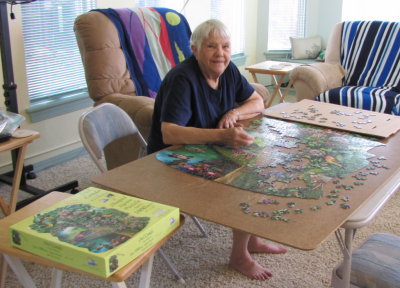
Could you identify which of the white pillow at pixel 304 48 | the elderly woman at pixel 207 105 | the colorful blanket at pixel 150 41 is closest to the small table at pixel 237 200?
the elderly woman at pixel 207 105

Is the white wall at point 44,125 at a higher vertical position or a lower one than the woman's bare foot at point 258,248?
higher

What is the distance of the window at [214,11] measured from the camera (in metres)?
4.66

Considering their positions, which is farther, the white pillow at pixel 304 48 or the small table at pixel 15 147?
the white pillow at pixel 304 48

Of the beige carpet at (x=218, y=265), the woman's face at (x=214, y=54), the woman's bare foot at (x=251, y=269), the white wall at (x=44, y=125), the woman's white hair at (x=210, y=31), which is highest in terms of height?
the woman's white hair at (x=210, y=31)

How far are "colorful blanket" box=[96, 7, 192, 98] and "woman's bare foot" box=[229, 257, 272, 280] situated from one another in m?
1.58

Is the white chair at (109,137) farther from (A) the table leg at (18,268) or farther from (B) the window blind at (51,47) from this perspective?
(B) the window blind at (51,47)

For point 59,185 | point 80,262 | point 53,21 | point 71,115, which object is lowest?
point 59,185

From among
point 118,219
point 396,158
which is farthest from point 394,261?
point 118,219

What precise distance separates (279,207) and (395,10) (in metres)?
5.36

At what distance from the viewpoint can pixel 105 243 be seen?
0.99m

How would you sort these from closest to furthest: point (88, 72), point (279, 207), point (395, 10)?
point (279, 207) → point (88, 72) → point (395, 10)

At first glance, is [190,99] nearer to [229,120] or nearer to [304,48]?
[229,120]

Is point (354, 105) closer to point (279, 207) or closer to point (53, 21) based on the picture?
point (53, 21)

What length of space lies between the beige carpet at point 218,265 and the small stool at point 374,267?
65 centimetres
